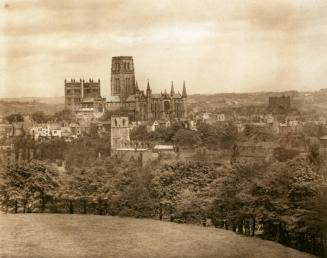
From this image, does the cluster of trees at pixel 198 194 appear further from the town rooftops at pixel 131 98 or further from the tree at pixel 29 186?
the town rooftops at pixel 131 98

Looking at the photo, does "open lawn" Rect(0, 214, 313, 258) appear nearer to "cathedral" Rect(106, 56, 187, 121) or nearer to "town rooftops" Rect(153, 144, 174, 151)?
"town rooftops" Rect(153, 144, 174, 151)

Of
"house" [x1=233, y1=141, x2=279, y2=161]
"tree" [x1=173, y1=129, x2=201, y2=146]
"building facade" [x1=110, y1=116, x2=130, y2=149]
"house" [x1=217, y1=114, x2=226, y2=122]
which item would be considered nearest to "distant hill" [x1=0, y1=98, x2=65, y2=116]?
"building facade" [x1=110, y1=116, x2=130, y2=149]

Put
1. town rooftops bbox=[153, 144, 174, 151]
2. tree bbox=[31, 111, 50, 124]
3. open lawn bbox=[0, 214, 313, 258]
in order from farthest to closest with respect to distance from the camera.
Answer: town rooftops bbox=[153, 144, 174, 151], tree bbox=[31, 111, 50, 124], open lawn bbox=[0, 214, 313, 258]

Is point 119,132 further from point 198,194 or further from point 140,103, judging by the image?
point 198,194

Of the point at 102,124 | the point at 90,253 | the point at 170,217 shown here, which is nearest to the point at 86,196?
the point at 170,217

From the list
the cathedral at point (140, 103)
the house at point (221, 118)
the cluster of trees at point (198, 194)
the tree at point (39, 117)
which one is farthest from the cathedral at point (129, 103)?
the cluster of trees at point (198, 194)

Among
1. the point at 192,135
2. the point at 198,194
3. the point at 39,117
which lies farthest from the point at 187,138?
the point at 198,194
